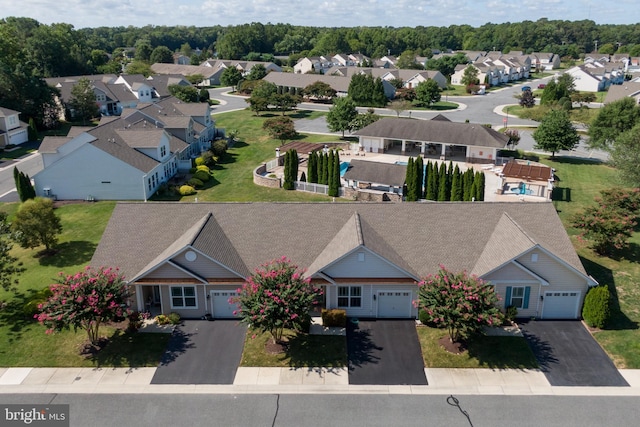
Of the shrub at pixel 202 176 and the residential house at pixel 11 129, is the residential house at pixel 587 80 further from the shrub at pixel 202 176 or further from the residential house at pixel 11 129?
the residential house at pixel 11 129

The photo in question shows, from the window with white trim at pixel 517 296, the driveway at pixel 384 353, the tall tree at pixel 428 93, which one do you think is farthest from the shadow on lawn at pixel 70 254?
the tall tree at pixel 428 93

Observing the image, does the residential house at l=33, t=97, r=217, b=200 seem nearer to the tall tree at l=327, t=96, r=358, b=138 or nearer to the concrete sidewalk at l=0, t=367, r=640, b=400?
the tall tree at l=327, t=96, r=358, b=138

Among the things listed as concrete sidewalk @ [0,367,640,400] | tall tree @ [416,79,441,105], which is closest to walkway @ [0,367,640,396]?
concrete sidewalk @ [0,367,640,400]

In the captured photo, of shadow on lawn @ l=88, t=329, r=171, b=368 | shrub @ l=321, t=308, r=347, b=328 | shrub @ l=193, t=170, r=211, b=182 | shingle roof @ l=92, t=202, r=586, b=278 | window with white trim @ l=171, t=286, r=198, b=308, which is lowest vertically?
shadow on lawn @ l=88, t=329, r=171, b=368

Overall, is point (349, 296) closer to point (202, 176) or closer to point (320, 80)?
point (202, 176)

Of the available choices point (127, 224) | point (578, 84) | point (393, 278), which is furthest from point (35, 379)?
point (578, 84)

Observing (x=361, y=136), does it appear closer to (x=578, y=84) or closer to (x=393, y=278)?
(x=393, y=278)

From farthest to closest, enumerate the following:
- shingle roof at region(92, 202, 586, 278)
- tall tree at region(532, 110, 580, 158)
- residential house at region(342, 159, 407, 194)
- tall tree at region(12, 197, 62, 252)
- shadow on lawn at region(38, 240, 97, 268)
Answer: tall tree at region(532, 110, 580, 158), residential house at region(342, 159, 407, 194), shadow on lawn at region(38, 240, 97, 268), tall tree at region(12, 197, 62, 252), shingle roof at region(92, 202, 586, 278)

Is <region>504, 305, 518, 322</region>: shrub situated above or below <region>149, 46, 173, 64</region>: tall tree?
below
